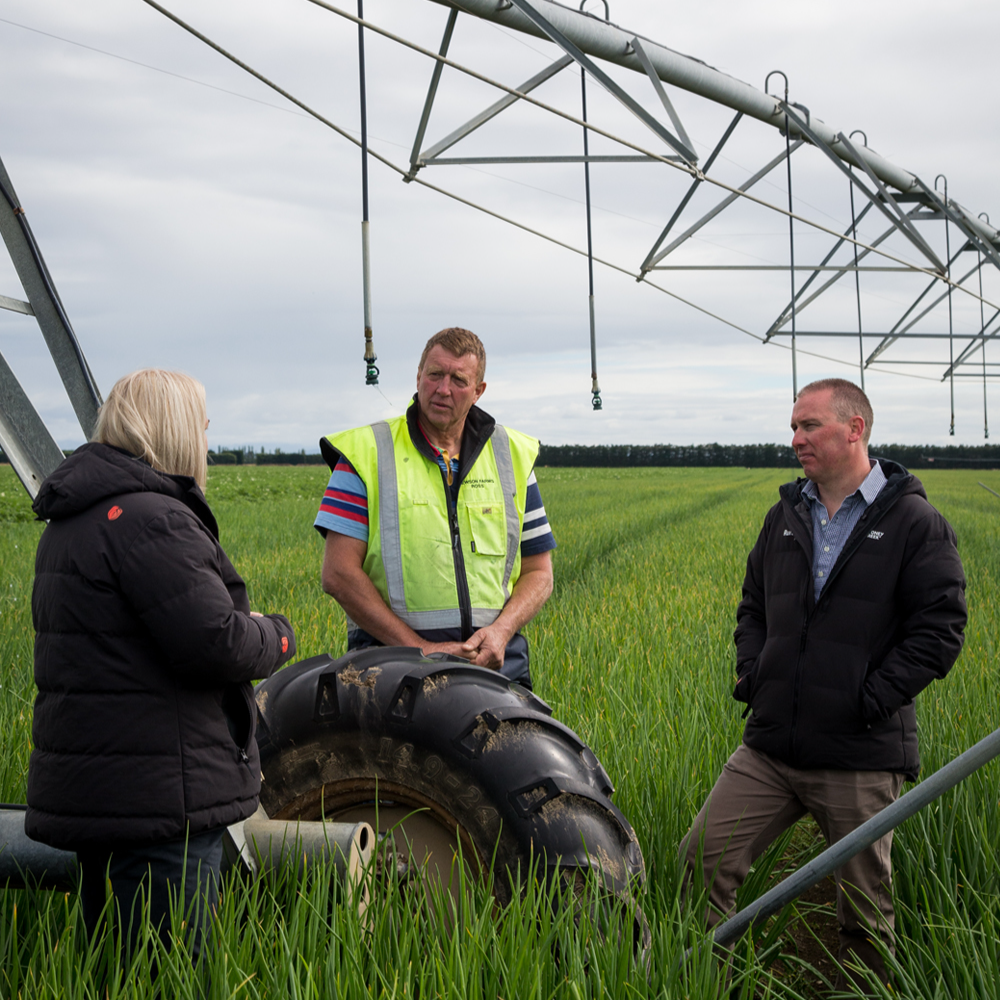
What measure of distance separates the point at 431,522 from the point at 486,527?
181 mm

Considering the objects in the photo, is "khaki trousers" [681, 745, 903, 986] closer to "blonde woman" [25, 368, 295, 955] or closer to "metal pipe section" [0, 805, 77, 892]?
"blonde woman" [25, 368, 295, 955]

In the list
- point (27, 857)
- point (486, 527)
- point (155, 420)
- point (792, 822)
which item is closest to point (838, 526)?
point (792, 822)

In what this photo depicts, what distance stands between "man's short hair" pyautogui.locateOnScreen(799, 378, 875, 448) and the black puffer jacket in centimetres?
191

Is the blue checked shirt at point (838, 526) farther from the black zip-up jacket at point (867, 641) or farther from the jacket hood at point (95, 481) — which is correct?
the jacket hood at point (95, 481)

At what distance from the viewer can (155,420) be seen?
1.92 meters

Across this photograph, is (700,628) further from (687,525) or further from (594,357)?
(687,525)

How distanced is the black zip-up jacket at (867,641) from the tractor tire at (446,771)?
923 mm

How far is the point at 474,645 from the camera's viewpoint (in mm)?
2852

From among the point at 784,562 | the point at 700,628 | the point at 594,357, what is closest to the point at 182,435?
the point at 784,562

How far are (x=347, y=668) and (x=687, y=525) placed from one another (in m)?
15.0

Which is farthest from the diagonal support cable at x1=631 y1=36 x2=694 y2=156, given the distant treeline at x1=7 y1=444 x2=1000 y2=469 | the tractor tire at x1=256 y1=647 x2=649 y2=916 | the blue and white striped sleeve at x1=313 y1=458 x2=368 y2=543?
the distant treeline at x1=7 y1=444 x2=1000 y2=469

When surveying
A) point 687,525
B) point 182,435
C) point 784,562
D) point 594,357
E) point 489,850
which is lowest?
point 687,525

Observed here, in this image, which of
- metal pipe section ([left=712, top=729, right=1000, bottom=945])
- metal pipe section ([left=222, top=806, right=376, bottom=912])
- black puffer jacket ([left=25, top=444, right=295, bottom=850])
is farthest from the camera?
metal pipe section ([left=222, top=806, right=376, bottom=912])

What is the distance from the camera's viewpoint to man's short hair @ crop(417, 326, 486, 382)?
3008mm
